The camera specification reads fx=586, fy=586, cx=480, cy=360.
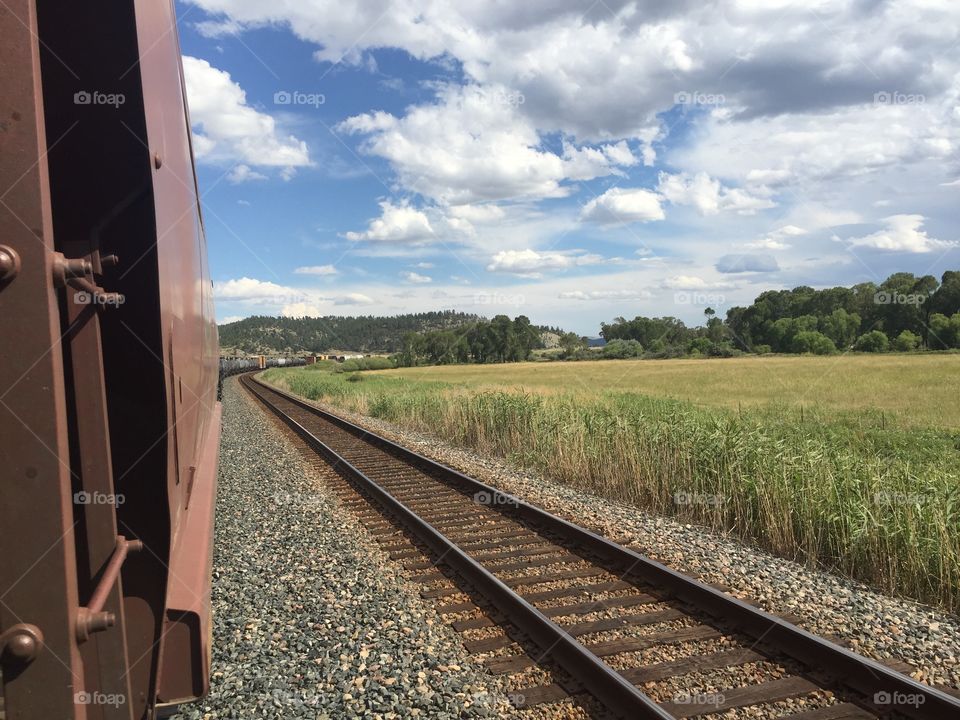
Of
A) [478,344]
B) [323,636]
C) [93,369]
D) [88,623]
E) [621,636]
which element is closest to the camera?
[88,623]


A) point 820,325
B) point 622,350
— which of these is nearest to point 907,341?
point 820,325

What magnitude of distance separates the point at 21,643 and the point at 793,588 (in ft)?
17.8

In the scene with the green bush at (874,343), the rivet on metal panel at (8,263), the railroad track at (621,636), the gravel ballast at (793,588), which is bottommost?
the gravel ballast at (793,588)

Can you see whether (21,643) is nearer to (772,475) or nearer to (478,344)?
(772,475)

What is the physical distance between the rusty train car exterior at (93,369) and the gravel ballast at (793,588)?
4.35m

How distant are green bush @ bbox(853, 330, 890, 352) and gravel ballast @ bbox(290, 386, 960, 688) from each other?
100449 mm

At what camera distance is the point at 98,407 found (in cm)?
179

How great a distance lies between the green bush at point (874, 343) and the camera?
89250 mm

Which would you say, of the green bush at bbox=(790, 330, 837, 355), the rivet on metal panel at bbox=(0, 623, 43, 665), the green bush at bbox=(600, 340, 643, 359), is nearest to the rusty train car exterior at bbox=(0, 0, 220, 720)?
the rivet on metal panel at bbox=(0, 623, 43, 665)

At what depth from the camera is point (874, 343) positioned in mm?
90625

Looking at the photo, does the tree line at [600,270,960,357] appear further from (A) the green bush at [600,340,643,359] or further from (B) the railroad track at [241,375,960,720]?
(B) the railroad track at [241,375,960,720]

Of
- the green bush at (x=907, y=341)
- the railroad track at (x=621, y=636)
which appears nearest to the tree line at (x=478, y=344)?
the green bush at (x=907, y=341)

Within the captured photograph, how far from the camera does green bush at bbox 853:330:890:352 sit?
89.2 meters

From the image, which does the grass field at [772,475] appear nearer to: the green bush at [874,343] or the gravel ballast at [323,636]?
the gravel ballast at [323,636]
